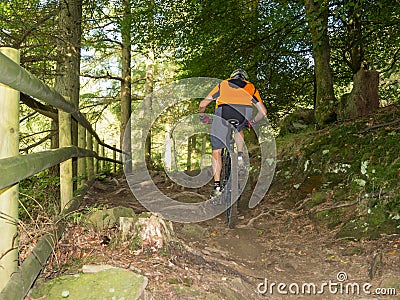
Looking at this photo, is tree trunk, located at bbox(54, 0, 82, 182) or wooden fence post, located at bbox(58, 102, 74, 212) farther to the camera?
tree trunk, located at bbox(54, 0, 82, 182)

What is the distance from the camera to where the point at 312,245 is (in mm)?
5441

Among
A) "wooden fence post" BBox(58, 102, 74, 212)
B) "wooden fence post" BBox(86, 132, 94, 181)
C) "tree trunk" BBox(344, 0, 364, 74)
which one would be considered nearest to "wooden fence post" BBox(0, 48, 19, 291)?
"wooden fence post" BBox(58, 102, 74, 212)

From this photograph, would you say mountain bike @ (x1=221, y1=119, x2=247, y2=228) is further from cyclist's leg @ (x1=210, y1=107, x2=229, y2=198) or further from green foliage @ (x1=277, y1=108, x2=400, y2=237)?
green foliage @ (x1=277, y1=108, x2=400, y2=237)

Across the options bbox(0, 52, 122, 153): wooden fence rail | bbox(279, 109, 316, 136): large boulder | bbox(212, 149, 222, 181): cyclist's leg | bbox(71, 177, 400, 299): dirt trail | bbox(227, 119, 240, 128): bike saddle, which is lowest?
bbox(71, 177, 400, 299): dirt trail

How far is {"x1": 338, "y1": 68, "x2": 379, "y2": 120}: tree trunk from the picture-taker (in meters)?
8.67

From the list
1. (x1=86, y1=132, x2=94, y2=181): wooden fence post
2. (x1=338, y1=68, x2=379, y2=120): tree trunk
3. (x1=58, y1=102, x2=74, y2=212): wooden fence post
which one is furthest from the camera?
(x1=338, y1=68, x2=379, y2=120): tree trunk

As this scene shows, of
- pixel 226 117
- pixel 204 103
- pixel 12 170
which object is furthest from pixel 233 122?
pixel 12 170

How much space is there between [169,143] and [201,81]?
9.43m

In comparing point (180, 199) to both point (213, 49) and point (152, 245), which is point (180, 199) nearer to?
point (152, 245)

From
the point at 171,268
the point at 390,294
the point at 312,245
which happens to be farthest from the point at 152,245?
the point at 312,245

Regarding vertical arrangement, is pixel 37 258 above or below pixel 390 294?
above

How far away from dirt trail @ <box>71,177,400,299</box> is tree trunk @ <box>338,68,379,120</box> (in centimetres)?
333

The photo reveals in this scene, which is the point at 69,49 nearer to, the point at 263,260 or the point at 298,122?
the point at 263,260

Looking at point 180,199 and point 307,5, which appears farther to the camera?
point 307,5
